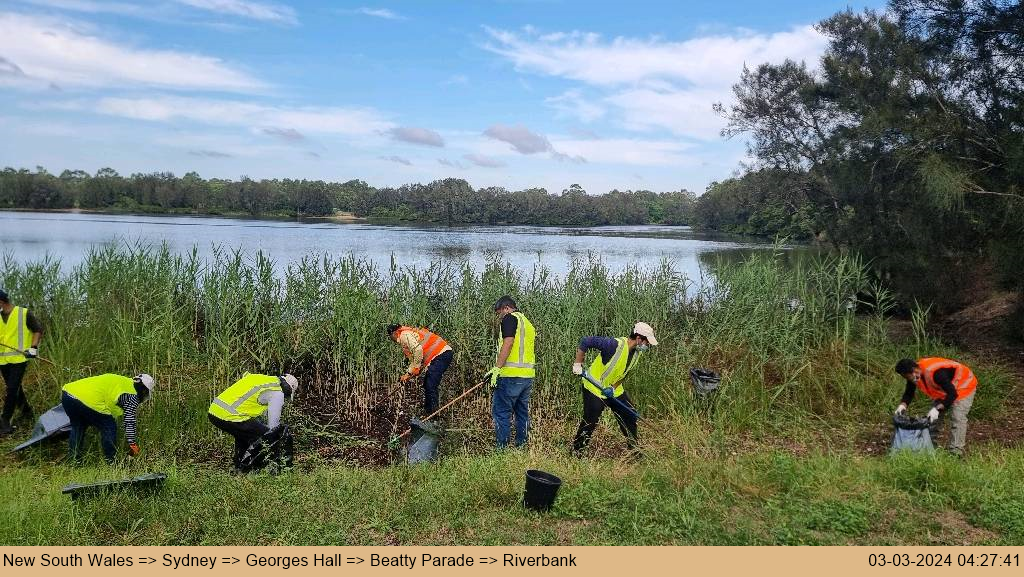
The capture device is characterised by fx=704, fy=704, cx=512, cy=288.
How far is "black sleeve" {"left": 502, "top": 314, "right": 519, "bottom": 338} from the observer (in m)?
5.96

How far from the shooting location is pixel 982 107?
870 centimetres

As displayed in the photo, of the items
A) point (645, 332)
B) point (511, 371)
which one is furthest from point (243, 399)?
point (645, 332)

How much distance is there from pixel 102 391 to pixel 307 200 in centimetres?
6312

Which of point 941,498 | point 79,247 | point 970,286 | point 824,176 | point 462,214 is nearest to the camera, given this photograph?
point 941,498

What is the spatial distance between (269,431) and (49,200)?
71.7 m

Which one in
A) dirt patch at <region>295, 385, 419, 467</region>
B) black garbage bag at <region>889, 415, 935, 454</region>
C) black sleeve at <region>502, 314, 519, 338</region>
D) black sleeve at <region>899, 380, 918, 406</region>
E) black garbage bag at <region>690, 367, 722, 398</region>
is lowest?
dirt patch at <region>295, 385, 419, 467</region>

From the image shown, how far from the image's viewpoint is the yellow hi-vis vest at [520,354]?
6035mm

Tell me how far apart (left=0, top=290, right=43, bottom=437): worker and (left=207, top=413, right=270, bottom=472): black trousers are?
238cm

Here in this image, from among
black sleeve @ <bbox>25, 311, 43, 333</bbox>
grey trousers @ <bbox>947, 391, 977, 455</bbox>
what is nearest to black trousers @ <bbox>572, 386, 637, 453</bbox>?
grey trousers @ <bbox>947, 391, 977, 455</bbox>

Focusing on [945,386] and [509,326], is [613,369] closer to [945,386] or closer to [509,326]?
[509,326]

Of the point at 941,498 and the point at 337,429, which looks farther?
the point at 337,429

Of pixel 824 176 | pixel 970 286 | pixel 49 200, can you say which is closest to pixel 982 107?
pixel 970 286

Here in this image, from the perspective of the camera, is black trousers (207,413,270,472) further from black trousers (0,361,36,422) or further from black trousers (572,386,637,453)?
black trousers (572,386,637,453)

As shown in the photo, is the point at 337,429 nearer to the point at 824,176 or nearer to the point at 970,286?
the point at 970,286
